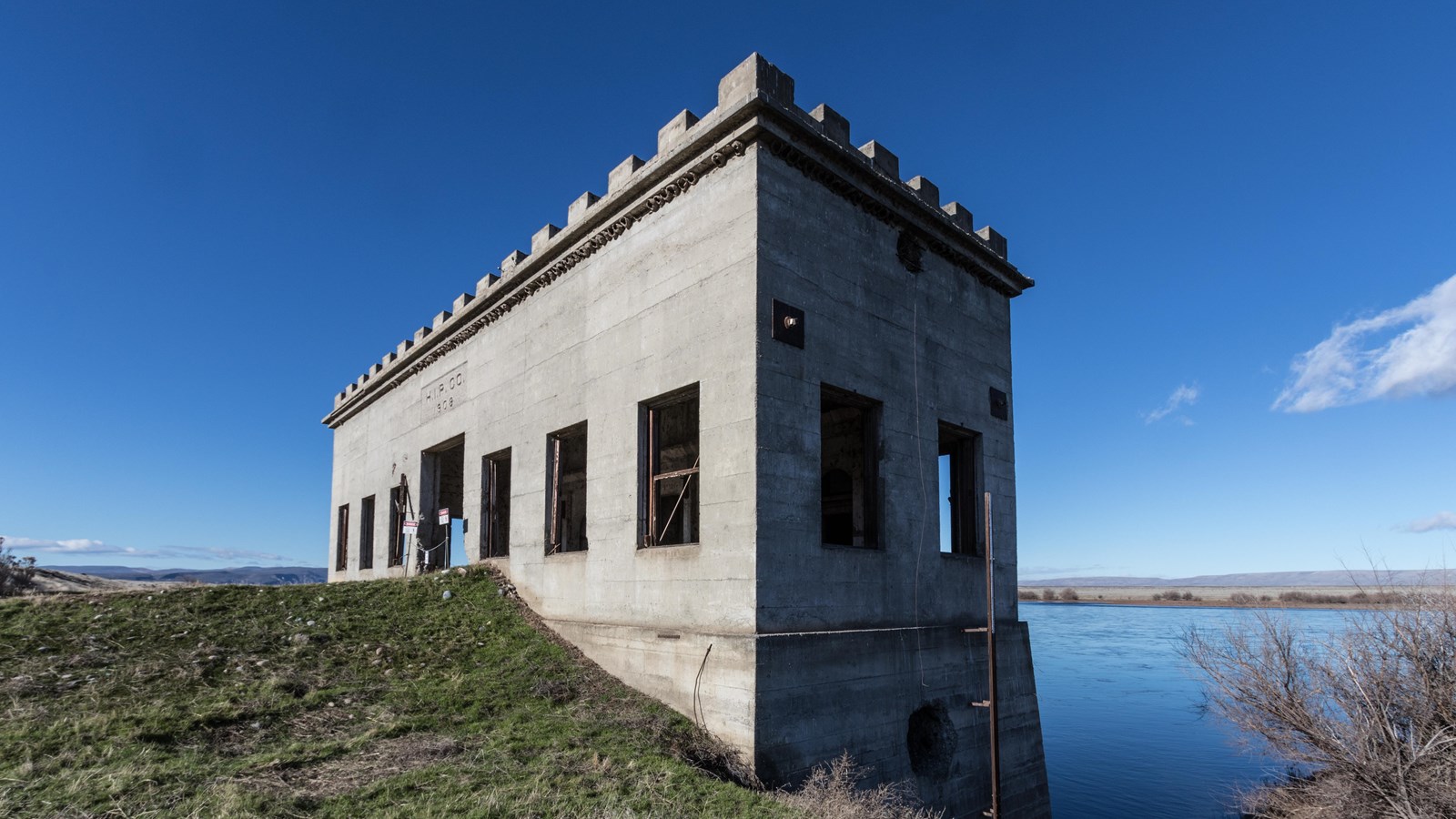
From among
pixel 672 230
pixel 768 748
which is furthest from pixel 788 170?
pixel 768 748

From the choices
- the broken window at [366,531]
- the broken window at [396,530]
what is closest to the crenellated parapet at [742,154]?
the broken window at [396,530]

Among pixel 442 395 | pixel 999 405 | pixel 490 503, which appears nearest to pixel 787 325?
pixel 999 405

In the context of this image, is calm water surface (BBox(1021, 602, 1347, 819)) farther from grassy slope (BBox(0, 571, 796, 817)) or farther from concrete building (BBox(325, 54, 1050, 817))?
grassy slope (BBox(0, 571, 796, 817))

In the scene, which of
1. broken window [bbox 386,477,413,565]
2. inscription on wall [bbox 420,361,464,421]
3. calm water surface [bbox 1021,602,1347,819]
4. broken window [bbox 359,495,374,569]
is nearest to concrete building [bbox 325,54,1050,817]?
inscription on wall [bbox 420,361,464,421]

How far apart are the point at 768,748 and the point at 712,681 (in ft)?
3.84

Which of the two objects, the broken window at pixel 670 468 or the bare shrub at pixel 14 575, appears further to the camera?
the bare shrub at pixel 14 575

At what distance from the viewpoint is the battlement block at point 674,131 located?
13.5 meters

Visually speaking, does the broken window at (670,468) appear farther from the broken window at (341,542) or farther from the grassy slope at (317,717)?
the broken window at (341,542)

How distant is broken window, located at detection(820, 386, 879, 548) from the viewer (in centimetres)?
1334

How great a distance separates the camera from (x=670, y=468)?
23984 mm

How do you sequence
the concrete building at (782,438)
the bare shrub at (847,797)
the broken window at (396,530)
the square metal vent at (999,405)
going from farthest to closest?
the broken window at (396,530)
the square metal vent at (999,405)
the concrete building at (782,438)
the bare shrub at (847,797)

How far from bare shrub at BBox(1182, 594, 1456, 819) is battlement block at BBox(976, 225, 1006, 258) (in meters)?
8.79

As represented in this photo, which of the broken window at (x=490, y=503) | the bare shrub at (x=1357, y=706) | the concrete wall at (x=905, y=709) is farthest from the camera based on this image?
the broken window at (x=490, y=503)

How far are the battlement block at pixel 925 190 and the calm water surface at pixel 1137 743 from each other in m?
10.7
